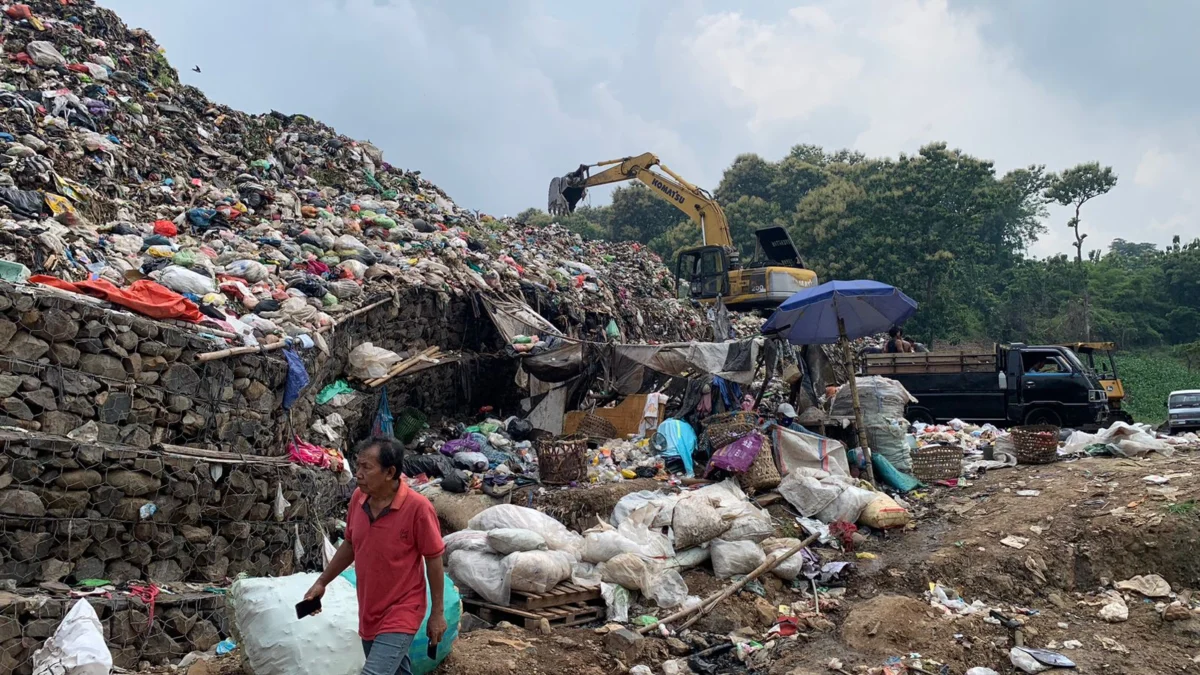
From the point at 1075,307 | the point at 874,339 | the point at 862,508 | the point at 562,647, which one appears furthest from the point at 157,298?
the point at 1075,307

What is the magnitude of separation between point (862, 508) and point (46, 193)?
738 centimetres

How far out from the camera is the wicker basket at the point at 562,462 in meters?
7.15

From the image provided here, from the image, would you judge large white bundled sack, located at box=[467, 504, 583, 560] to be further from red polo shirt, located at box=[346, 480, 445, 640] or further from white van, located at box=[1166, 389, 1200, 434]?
white van, located at box=[1166, 389, 1200, 434]

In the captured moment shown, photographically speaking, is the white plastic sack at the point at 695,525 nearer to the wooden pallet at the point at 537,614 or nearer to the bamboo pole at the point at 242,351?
the wooden pallet at the point at 537,614

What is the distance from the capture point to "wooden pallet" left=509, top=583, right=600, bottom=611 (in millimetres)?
4916

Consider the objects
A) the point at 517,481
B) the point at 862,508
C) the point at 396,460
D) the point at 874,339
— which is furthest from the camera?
the point at 874,339

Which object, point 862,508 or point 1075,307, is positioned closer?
point 862,508

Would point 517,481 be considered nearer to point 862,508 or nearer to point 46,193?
point 862,508

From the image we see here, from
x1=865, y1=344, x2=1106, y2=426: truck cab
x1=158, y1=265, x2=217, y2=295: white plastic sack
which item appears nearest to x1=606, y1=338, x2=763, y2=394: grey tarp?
x1=865, y1=344, x2=1106, y2=426: truck cab

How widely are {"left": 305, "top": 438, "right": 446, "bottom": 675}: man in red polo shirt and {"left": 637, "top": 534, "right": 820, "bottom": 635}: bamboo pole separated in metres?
2.26

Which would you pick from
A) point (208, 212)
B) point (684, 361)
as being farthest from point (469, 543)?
point (208, 212)

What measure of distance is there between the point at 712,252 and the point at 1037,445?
26.2 ft

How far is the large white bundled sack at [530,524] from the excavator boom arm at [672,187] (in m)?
11.5

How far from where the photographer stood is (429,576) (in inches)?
114
